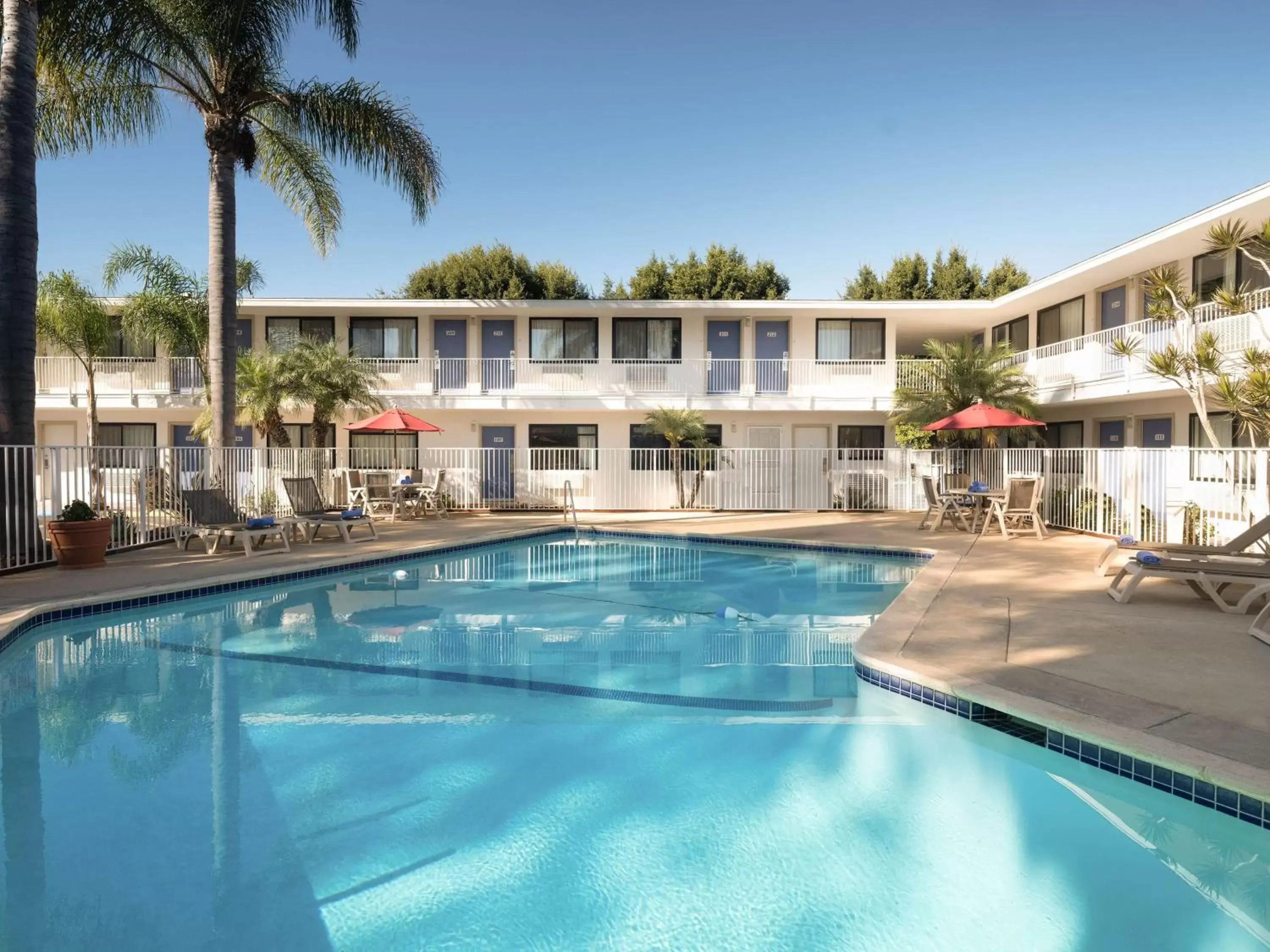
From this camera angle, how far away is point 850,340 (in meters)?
21.2

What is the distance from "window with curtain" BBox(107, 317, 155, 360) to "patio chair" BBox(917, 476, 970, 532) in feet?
67.1

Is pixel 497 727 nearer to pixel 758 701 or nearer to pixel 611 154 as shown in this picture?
pixel 758 701

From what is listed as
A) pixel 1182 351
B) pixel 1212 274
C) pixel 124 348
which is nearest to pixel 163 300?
pixel 124 348

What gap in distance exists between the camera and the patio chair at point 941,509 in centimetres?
1412

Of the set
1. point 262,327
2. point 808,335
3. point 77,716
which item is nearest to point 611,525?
point 808,335

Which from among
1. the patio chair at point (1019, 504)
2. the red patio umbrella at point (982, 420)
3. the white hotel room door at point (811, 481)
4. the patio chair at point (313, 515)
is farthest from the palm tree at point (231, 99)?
the patio chair at point (1019, 504)

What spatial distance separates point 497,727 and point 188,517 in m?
11.5

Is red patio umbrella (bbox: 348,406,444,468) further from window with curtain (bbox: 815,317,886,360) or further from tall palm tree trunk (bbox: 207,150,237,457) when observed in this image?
window with curtain (bbox: 815,317,886,360)

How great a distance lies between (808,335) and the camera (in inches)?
829

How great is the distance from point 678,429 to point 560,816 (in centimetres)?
1504

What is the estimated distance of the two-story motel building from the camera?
1994 cm

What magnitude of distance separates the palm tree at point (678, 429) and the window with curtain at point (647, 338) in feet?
8.24

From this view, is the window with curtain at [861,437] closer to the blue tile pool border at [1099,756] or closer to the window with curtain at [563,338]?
the window with curtain at [563,338]

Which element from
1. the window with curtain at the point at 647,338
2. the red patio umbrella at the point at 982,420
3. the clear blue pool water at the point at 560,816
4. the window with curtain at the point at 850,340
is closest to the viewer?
the clear blue pool water at the point at 560,816
